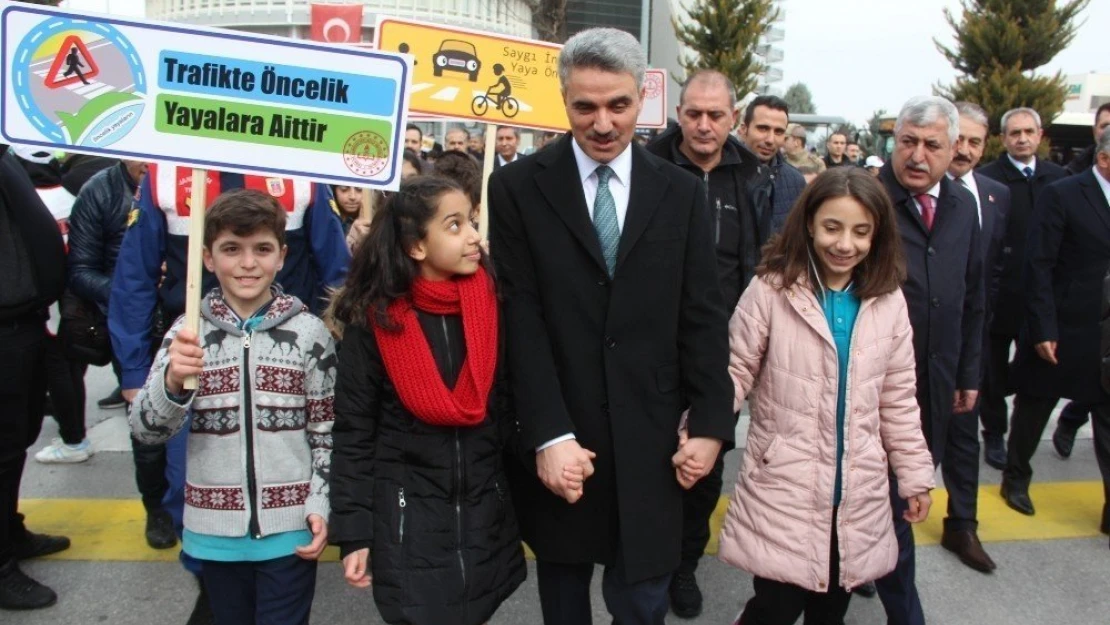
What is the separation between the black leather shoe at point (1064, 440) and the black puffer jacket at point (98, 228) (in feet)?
17.8

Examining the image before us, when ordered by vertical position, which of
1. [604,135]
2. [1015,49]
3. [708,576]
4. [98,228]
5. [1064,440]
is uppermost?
[1015,49]

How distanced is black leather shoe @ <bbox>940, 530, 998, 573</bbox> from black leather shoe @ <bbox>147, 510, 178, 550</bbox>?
350cm

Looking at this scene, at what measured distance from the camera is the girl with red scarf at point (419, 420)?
7.29 ft

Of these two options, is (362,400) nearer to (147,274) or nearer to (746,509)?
(746,509)

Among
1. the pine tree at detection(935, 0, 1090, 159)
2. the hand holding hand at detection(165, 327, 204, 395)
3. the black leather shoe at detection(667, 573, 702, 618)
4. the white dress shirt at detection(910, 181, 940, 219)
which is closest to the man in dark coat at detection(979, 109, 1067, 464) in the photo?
the white dress shirt at detection(910, 181, 940, 219)

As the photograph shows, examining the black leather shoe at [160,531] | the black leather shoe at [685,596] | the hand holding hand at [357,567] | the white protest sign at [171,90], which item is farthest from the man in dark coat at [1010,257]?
the black leather shoe at [160,531]

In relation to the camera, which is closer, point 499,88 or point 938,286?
point 938,286

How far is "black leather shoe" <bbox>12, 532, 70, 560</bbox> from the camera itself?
376cm

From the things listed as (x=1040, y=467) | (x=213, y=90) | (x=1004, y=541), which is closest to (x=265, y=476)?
(x=213, y=90)

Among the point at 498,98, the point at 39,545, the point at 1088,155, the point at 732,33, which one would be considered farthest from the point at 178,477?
the point at 732,33

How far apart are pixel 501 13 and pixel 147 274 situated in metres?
43.5

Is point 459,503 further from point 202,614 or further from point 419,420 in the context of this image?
point 202,614

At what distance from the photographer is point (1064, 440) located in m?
5.39

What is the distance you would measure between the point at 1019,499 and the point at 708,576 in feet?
6.40
